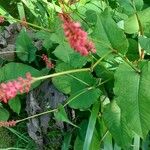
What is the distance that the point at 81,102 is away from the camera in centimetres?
179

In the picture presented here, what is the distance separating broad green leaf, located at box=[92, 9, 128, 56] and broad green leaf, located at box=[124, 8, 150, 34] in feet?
0.47

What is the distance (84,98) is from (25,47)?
55 cm

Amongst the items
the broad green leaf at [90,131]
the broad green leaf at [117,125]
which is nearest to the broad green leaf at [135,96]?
the broad green leaf at [117,125]

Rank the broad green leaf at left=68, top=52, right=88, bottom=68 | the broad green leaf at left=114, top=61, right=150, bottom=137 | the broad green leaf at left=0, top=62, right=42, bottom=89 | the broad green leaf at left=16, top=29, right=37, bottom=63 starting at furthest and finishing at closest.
A: the broad green leaf at left=16, top=29, right=37, bottom=63
the broad green leaf at left=0, top=62, right=42, bottom=89
the broad green leaf at left=68, top=52, right=88, bottom=68
the broad green leaf at left=114, top=61, right=150, bottom=137

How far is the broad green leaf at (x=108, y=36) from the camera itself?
4.99 feet

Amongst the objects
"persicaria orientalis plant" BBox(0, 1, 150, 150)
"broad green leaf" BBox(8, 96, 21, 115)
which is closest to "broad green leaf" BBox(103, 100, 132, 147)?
"persicaria orientalis plant" BBox(0, 1, 150, 150)

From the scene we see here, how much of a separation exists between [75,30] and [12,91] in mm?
219

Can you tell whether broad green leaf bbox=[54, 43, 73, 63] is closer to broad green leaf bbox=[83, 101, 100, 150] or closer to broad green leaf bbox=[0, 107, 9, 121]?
broad green leaf bbox=[83, 101, 100, 150]

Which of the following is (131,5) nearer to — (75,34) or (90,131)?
(90,131)

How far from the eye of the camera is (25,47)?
2189 mm

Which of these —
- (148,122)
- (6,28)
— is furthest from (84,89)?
(6,28)

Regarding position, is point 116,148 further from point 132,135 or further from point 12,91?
point 12,91

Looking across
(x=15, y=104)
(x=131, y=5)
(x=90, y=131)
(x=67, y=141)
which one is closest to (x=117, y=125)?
(x=90, y=131)

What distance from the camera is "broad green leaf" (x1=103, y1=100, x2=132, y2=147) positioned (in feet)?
5.55
